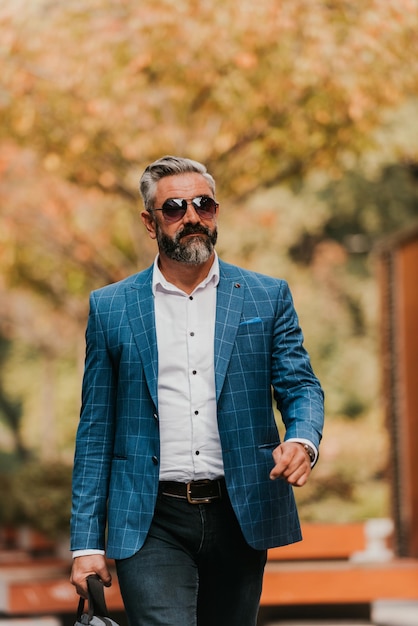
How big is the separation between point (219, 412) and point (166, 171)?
2.55ft

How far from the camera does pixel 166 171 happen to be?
3.92 meters

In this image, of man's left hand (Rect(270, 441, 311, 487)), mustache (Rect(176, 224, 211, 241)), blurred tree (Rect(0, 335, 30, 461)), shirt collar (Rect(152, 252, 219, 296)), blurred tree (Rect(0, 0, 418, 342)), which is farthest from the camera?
blurred tree (Rect(0, 335, 30, 461))

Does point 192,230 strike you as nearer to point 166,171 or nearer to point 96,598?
point 166,171

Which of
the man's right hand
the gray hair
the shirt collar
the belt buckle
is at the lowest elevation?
the man's right hand

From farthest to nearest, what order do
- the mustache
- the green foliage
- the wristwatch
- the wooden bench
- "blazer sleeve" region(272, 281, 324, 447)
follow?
the green foliage
the wooden bench
the mustache
"blazer sleeve" region(272, 281, 324, 447)
the wristwatch

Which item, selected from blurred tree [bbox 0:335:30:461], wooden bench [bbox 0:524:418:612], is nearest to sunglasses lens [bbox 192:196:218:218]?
wooden bench [bbox 0:524:418:612]

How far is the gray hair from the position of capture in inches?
154

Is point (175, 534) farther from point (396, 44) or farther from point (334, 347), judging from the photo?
point (334, 347)

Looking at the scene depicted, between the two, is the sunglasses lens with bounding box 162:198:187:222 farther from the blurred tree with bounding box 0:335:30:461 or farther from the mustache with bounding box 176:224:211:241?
the blurred tree with bounding box 0:335:30:461

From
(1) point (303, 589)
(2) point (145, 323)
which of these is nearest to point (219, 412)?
(2) point (145, 323)

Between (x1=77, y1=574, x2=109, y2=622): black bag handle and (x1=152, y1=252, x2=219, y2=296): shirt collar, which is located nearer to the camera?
(x1=77, y1=574, x2=109, y2=622): black bag handle

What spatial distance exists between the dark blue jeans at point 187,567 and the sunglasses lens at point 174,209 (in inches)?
33.3

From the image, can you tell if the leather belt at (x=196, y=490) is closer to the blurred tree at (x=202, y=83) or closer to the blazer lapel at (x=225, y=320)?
the blazer lapel at (x=225, y=320)

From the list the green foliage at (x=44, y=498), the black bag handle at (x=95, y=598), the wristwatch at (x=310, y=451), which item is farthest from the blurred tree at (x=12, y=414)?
the wristwatch at (x=310, y=451)
